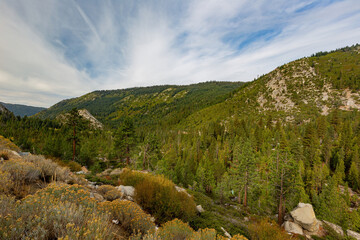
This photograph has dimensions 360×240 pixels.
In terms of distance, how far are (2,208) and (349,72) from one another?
413 feet

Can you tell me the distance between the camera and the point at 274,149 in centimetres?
3447

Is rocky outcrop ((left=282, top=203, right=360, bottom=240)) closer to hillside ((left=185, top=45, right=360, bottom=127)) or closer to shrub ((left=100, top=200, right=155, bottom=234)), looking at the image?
shrub ((left=100, top=200, right=155, bottom=234))

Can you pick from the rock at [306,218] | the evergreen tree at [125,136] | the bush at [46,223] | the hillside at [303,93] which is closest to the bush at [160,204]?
the bush at [46,223]

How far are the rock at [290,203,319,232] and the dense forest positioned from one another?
1647 mm

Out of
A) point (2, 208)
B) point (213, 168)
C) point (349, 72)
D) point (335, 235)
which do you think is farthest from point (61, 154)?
point (349, 72)

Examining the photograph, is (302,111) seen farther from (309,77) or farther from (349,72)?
(349,72)

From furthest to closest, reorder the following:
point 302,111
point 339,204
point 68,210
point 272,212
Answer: point 302,111 → point 272,212 → point 339,204 → point 68,210

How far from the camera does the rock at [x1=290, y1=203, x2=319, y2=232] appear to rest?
16.6m

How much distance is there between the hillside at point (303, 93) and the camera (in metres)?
64.2

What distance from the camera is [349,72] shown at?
7775 cm

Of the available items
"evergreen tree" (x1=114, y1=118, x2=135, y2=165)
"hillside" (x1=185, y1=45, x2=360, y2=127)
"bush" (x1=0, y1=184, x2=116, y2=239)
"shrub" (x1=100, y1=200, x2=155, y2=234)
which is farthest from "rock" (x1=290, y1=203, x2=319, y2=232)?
"hillside" (x1=185, y1=45, x2=360, y2=127)

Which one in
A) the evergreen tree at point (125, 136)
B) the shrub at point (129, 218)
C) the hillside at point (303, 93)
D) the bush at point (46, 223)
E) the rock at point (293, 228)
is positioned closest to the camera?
the bush at point (46, 223)

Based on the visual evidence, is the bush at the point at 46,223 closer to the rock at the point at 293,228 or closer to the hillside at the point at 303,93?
the rock at the point at 293,228

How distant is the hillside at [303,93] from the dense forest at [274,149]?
36 cm
